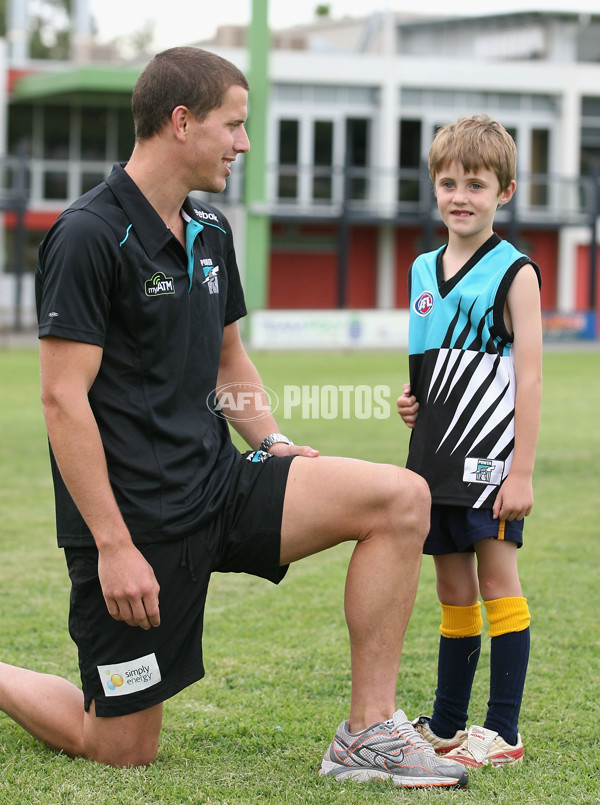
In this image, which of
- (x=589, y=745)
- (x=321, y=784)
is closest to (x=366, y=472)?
(x=321, y=784)

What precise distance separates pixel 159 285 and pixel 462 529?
3.81ft

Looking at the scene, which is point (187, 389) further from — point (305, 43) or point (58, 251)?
point (305, 43)

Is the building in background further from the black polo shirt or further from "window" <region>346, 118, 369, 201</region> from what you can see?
the black polo shirt

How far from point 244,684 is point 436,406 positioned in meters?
1.34

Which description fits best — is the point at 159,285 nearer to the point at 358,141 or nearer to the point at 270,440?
the point at 270,440

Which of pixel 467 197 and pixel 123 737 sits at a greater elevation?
pixel 467 197

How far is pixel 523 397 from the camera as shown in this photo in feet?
11.0

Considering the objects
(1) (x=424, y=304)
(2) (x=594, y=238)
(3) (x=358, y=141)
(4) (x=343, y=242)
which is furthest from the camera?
(3) (x=358, y=141)

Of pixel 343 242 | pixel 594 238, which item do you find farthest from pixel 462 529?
pixel 594 238

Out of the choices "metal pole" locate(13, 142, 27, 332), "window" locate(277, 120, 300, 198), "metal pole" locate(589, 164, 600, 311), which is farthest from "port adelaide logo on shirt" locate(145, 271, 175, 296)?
"window" locate(277, 120, 300, 198)

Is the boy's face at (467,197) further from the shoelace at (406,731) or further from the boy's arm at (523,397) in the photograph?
the shoelace at (406,731)

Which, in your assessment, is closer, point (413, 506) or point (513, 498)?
point (413, 506)

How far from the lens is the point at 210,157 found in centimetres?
322

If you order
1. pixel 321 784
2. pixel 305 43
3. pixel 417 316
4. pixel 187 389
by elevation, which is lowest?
pixel 321 784
